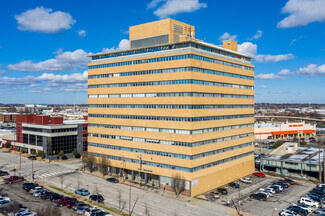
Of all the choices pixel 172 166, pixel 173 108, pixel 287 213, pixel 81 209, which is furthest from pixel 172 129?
pixel 287 213

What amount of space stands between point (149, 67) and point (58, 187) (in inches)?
1559

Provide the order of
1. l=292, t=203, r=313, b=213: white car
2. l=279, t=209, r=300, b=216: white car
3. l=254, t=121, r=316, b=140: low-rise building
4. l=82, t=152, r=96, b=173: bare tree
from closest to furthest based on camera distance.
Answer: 1. l=279, t=209, r=300, b=216: white car
2. l=292, t=203, r=313, b=213: white car
3. l=82, t=152, r=96, b=173: bare tree
4. l=254, t=121, r=316, b=140: low-rise building

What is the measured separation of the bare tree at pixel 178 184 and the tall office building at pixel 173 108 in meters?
0.75

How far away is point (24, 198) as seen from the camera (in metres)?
61.9

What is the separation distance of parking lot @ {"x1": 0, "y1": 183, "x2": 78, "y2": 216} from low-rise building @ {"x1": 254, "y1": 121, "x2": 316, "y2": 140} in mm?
138885

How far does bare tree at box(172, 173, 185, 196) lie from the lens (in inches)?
2511

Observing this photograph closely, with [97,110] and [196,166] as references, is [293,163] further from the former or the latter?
[97,110]

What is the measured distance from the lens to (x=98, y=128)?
8519cm

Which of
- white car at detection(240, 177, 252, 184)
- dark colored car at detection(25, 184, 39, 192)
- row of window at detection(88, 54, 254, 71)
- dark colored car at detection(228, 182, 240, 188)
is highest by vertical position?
row of window at detection(88, 54, 254, 71)

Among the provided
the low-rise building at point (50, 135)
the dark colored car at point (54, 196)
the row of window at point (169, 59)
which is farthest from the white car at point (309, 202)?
the low-rise building at point (50, 135)

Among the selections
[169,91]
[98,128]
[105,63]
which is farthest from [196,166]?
[105,63]

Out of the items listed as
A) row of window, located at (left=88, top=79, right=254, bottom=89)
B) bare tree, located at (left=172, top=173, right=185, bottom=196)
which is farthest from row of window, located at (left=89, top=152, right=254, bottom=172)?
row of window, located at (left=88, top=79, right=254, bottom=89)

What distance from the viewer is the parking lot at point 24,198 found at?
55175 millimetres

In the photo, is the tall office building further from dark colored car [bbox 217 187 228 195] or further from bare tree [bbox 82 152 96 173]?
dark colored car [bbox 217 187 228 195]
